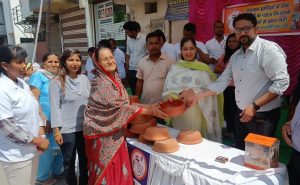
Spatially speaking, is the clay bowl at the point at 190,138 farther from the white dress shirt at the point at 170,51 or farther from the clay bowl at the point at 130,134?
the white dress shirt at the point at 170,51

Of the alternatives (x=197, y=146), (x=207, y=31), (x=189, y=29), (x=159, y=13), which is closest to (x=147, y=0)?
(x=159, y=13)

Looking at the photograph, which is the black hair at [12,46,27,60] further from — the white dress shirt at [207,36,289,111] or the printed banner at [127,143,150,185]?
the white dress shirt at [207,36,289,111]

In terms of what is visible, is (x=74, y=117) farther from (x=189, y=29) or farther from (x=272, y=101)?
(x=189, y=29)

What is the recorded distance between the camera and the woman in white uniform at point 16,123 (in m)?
1.91

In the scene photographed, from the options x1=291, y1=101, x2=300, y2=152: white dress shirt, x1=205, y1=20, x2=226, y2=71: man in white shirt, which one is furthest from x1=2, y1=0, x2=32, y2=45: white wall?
x1=291, y1=101, x2=300, y2=152: white dress shirt

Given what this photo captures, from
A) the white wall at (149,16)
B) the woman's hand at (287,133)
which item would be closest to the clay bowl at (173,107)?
the woman's hand at (287,133)

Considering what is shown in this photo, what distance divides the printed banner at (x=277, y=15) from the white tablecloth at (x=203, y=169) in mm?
2664

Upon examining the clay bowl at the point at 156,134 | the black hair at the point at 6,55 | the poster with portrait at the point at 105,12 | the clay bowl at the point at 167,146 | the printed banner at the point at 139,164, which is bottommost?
the printed banner at the point at 139,164

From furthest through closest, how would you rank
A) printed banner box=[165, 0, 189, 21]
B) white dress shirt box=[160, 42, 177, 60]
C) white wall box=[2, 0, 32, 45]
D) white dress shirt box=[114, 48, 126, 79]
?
white wall box=[2, 0, 32, 45] < printed banner box=[165, 0, 189, 21] < white dress shirt box=[114, 48, 126, 79] < white dress shirt box=[160, 42, 177, 60]

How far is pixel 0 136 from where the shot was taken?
2006mm

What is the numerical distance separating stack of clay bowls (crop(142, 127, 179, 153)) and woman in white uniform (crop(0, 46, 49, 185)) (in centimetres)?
85

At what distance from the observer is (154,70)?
3141 mm

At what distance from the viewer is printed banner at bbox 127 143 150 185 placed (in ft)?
7.36

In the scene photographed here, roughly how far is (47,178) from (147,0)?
5798 mm
